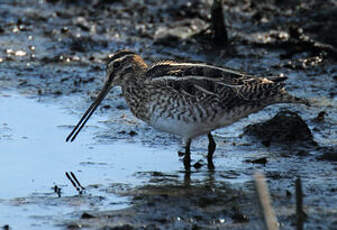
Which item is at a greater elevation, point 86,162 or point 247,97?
point 247,97

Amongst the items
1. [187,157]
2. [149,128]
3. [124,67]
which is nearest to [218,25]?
[149,128]

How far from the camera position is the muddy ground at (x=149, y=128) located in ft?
18.5

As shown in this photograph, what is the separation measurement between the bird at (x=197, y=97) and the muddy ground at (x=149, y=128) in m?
0.44

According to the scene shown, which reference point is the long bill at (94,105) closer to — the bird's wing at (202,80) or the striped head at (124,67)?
the striped head at (124,67)

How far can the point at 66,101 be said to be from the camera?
847 cm

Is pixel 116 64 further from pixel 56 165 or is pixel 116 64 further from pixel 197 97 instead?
pixel 56 165

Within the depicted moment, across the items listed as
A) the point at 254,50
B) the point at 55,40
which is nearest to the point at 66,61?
Answer: the point at 55,40

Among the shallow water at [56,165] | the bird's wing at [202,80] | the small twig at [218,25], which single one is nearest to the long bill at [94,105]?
the shallow water at [56,165]

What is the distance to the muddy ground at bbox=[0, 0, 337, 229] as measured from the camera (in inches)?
222

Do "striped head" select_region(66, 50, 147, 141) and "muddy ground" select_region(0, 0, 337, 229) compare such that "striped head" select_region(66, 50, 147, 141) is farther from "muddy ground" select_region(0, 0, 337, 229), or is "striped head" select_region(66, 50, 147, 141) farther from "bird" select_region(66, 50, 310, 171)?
"muddy ground" select_region(0, 0, 337, 229)

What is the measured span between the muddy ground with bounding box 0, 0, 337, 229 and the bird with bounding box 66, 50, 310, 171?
0.44 m

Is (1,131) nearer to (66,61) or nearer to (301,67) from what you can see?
(66,61)

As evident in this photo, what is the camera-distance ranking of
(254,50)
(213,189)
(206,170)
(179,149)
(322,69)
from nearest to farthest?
(213,189) → (206,170) → (179,149) → (322,69) → (254,50)

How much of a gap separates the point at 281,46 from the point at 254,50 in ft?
1.15
